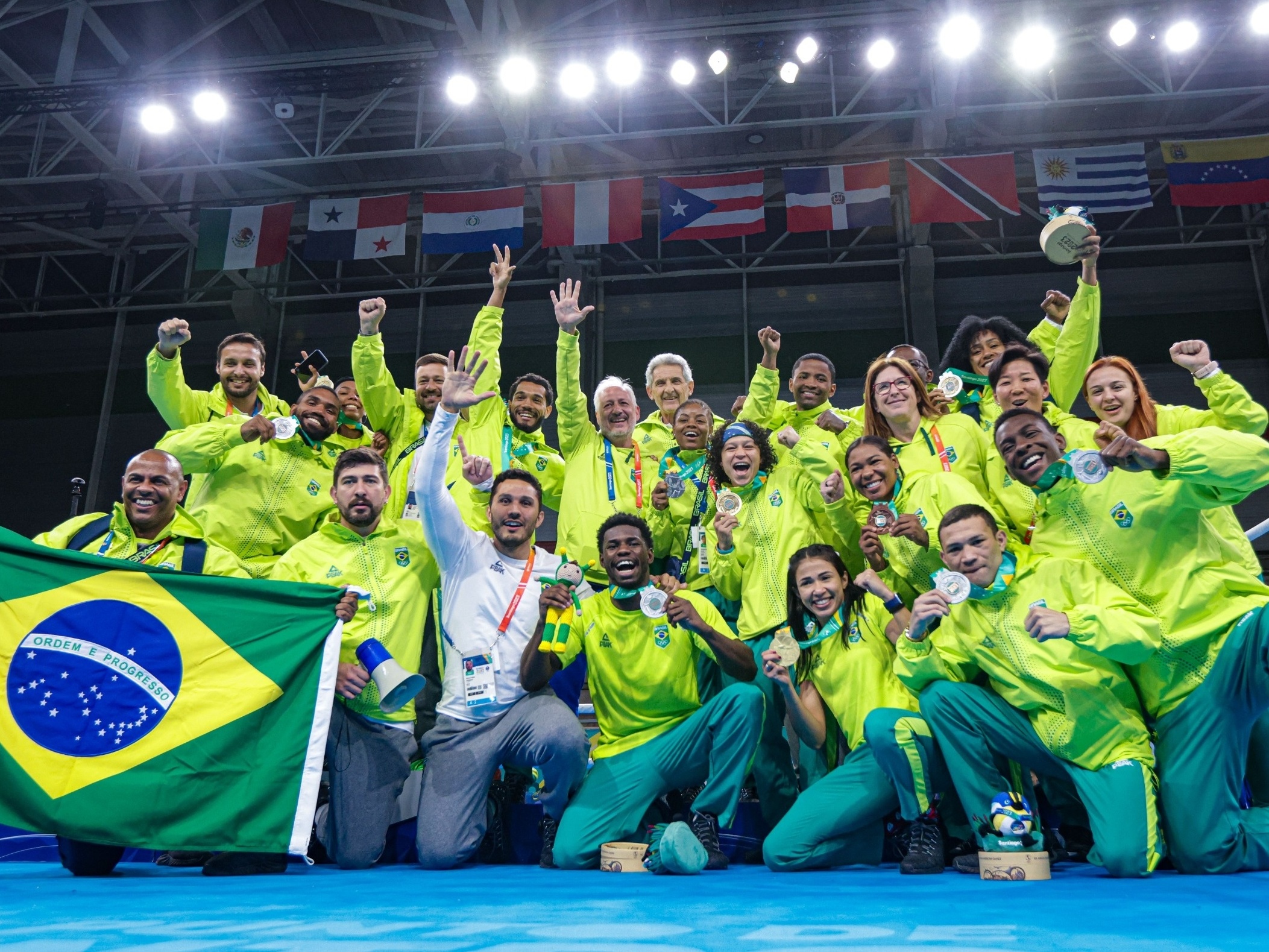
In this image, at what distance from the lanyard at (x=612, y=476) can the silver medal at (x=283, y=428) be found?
191cm

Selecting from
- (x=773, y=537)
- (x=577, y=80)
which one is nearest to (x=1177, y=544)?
(x=773, y=537)

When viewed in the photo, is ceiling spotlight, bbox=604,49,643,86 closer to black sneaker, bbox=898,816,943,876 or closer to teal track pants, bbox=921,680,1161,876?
teal track pants, bbox=921,680,1161,876

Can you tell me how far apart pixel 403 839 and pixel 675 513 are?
2323 mm

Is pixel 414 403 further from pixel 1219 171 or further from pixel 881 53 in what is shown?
pixel 1219 171

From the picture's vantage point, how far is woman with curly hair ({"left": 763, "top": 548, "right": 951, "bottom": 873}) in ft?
13.1

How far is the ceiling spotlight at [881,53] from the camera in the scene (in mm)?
11211

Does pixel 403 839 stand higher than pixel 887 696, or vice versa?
pixel 887 696

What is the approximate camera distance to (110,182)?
1504 centimetres

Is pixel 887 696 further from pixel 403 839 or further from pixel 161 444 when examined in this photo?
pixel 161 444

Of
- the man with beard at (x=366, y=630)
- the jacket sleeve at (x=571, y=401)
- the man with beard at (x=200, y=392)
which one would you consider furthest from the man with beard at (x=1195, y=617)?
the man with beard at (x=200, y=392)

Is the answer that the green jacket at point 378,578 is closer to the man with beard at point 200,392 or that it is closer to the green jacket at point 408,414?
the green jacket at point 408,414

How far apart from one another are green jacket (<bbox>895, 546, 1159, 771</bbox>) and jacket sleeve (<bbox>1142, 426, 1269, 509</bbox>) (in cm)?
53

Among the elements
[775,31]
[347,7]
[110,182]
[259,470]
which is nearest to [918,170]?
[775,31]

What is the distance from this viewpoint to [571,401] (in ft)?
19.9
